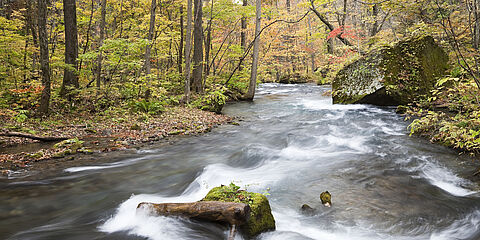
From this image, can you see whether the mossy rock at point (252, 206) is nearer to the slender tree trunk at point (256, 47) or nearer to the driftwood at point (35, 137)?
the driftwood at point (35, 137)

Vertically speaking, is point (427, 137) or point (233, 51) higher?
point (233, 51)

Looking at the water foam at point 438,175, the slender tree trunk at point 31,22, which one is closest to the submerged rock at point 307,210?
the water foam at point 438,175

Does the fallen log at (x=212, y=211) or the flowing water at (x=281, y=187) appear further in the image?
the flowing water at (x=281, y=187)

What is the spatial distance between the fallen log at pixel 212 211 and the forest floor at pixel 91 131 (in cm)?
377

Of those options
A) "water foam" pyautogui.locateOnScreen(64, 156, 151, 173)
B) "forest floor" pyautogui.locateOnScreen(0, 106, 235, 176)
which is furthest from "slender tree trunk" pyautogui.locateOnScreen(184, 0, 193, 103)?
"water foam" pyautogui.locateOnScreen(64, 156, 151, 173)

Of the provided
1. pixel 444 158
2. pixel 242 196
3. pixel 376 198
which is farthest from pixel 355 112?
pixel 242 196

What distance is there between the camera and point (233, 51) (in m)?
20.2

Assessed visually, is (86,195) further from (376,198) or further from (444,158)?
(444,158)

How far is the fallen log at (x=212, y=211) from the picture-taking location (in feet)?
9.73

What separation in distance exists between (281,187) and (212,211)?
8.24ft

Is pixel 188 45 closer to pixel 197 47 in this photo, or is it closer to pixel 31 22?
pixel 197 47

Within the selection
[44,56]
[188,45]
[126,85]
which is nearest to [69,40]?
[44,56]

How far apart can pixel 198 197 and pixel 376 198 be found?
2936 millimetres

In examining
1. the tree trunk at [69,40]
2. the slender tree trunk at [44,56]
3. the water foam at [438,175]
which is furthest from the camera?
the tree trunk at [69,40]
